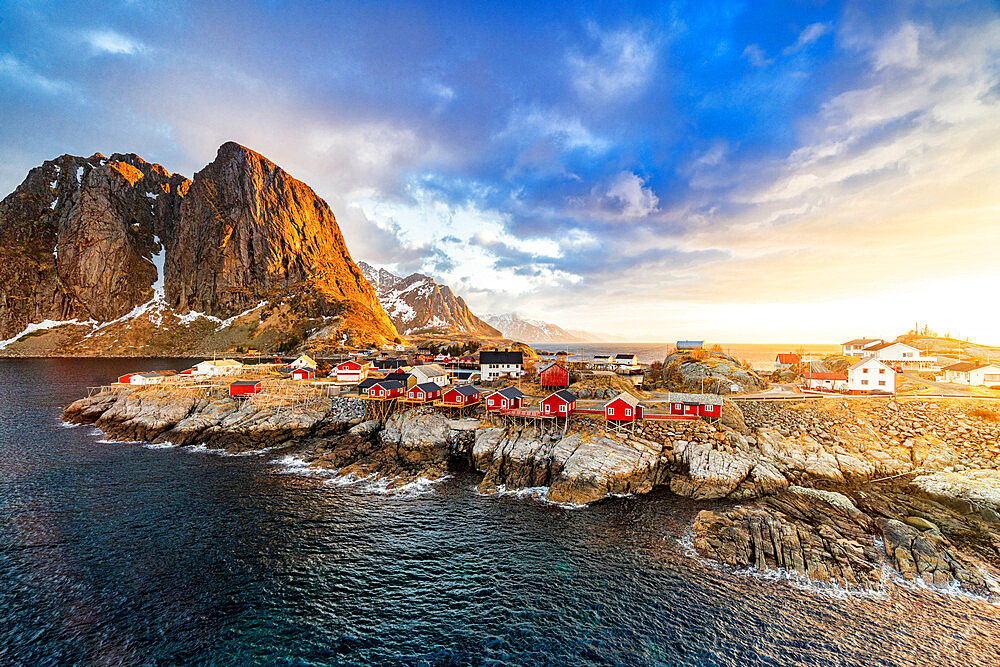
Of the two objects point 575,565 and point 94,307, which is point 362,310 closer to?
point 94,307

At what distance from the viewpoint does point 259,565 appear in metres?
25.2

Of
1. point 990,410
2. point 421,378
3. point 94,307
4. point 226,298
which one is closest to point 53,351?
point 94,307

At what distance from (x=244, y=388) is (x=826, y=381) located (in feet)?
308

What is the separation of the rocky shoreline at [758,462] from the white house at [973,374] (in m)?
22.2

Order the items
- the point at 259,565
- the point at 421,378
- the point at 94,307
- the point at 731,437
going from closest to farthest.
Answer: the point at 259,565
the point at 731,437
the point at 421,378
the point at 94,307

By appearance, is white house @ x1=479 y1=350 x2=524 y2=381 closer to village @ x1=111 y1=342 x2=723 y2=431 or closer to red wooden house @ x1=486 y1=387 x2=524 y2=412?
village @ x1=111 y1=342 x2=723 y2=431

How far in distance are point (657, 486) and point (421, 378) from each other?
136ft

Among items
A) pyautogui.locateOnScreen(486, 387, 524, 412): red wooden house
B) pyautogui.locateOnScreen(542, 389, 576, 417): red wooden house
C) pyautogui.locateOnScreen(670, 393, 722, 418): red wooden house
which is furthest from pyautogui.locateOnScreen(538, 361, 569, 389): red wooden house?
pyautogui.locateOnScreen(670, 393, 722, 418): red wooden house

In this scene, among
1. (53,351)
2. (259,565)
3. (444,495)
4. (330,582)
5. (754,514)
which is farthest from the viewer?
(53,351)

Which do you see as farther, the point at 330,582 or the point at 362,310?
the point at 362,310

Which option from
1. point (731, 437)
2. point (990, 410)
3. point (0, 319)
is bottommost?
point (731, 437)

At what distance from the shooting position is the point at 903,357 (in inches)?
2896

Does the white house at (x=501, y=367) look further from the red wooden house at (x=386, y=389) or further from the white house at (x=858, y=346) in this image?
the white house at (x=858, y=346)

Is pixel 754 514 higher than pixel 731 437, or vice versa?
pixel 731 437
